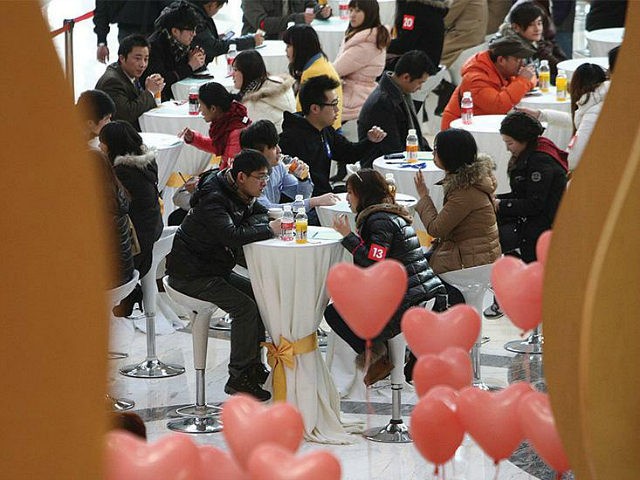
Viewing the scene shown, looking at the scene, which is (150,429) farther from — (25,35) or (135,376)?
(25,35)

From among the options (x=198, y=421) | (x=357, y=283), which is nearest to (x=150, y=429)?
(x=198, y=421)

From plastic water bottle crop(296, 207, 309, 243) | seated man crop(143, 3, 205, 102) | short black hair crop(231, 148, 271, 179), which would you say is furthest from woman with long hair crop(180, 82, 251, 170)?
seated man crop(143, 3, 205, 102)

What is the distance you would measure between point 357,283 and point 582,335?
1.67 metres

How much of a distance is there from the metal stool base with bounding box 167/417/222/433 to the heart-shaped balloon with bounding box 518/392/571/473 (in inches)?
94.2

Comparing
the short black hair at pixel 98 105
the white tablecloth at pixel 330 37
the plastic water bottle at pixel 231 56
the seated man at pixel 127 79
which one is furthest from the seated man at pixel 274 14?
the short black hair at pixel 98 105

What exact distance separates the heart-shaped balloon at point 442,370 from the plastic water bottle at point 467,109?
3.87 metres

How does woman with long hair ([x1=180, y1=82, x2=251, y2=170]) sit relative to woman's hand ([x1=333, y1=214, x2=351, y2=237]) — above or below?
above

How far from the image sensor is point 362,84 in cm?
865

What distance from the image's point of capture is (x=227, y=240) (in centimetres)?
501

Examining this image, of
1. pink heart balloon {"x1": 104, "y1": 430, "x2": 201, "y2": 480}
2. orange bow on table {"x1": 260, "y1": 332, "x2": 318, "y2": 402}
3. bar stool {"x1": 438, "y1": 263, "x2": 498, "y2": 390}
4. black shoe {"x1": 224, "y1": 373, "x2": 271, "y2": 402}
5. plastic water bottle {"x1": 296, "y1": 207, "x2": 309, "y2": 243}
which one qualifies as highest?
pink heart balloon {"x1": 104, "y1": 430, "x2": 201, "y2": 480}

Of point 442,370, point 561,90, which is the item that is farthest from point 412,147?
point 442,370

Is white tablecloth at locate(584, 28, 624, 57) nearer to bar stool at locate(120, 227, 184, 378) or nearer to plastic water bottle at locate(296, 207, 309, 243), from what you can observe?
bar stool at locate(120, 227, 184, 378)

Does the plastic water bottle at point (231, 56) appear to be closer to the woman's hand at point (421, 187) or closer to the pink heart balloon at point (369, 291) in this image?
the woman's hand at point (421, 187)

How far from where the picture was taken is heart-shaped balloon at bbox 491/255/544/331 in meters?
3.45
